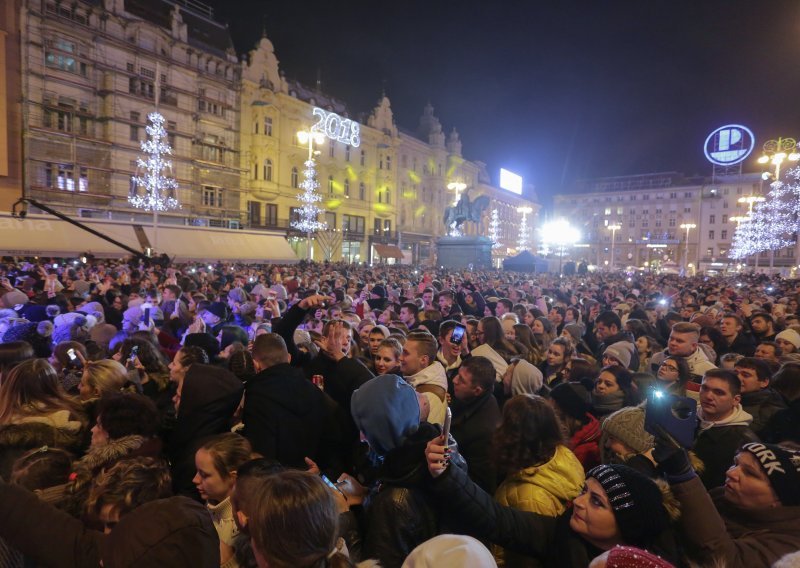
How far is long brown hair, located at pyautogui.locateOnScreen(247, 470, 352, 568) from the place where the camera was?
168 cm

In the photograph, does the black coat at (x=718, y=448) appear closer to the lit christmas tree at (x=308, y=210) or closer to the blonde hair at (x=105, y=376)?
the blonde hair at (x=105, y=376)

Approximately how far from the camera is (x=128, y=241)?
27.2m

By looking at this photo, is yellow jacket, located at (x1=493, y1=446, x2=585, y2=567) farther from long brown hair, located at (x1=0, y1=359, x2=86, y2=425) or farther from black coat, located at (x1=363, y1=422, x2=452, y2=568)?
long brown hair, located at (x1=0, y1=359, x2=86, y2=425)

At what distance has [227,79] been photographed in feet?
135

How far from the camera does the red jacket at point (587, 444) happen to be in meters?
3.56

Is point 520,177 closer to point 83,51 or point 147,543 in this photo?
point 83,51

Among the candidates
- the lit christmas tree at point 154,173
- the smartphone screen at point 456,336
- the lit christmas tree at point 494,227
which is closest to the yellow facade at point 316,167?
the lit christmas tree at point 154,173

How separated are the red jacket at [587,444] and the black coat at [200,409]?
2487 mm

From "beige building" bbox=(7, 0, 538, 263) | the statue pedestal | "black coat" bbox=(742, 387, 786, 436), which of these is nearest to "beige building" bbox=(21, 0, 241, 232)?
"beige building" bbox=(7, 0, 538, 263)

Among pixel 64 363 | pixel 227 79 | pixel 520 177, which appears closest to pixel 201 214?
pixel 227 79

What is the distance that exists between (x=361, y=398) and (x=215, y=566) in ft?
3.05

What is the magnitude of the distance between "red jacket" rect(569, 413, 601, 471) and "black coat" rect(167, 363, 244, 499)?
2.49m

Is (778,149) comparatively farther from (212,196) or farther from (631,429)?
(212,196)

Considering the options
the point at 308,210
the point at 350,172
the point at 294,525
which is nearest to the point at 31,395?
the point at 294,525
